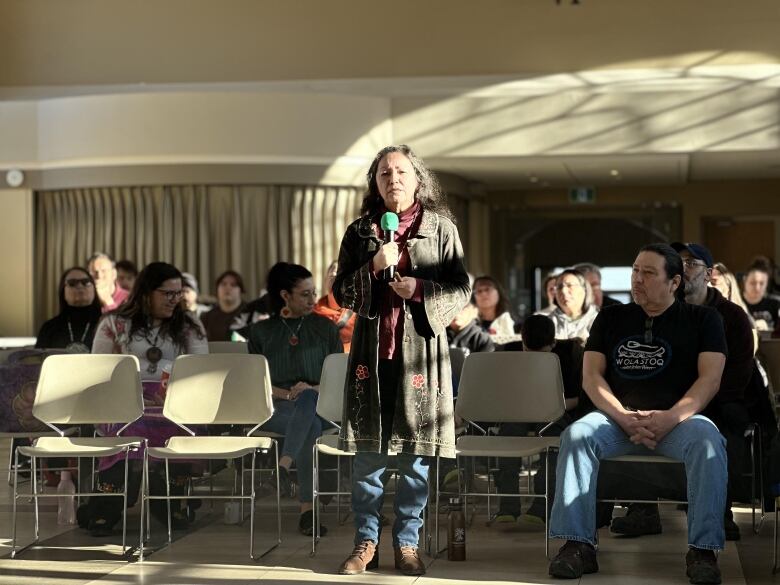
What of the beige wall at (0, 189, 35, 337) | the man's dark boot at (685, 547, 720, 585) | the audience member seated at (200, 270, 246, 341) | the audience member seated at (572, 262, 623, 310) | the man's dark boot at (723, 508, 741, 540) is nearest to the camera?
the man's dark boot at (685, 547, 720, 585)

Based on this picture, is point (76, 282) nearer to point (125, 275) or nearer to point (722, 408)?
point (125, 275)

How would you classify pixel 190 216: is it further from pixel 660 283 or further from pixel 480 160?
pixel 660 283

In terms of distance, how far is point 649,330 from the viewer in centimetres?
532

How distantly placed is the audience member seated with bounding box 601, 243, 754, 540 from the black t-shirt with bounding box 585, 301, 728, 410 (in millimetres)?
Answer: 251

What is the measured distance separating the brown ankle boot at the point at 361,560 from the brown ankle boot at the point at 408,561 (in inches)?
4.5

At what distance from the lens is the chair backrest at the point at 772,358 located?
22.4ft

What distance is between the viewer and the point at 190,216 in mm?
12453

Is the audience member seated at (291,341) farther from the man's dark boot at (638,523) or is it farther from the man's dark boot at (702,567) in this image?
the man's dark boot at (702,567)

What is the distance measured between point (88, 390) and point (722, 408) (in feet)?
9.68

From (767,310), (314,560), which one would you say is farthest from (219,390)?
(767,310)

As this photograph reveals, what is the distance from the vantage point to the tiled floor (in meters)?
5.04

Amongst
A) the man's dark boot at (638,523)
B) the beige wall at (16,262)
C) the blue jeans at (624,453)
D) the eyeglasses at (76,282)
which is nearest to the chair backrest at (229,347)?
the eyeglasses at (76,282)

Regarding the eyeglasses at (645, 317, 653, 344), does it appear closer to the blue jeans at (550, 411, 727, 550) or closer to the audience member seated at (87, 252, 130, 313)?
the blue jeans at (550, 411, 727, 550)

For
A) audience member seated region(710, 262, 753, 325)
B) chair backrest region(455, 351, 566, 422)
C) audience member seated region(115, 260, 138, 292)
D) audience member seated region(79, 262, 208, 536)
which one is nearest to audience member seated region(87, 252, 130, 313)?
audience member seated region(115, 260, 138, 292)
